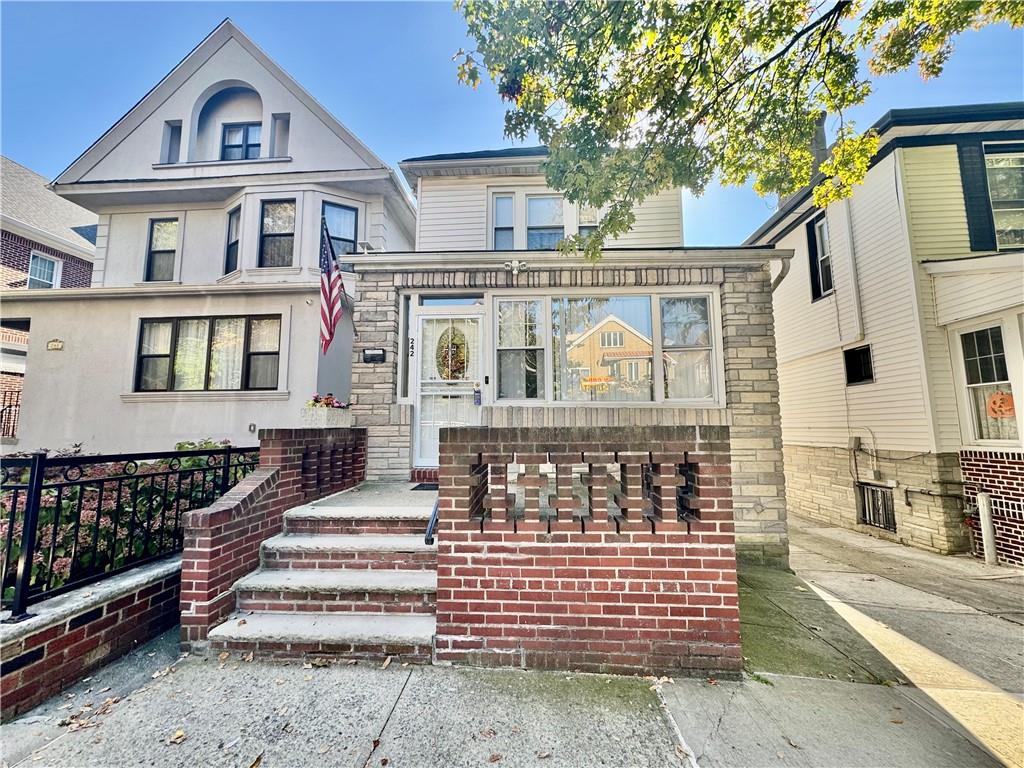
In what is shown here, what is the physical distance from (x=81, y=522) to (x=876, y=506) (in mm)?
11235

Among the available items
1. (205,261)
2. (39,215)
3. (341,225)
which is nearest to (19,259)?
(39,215)

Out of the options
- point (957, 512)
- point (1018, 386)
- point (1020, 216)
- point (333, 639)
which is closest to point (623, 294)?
point (333, 639)

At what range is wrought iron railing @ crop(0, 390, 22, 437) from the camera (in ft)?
36.8

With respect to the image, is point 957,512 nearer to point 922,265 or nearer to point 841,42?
point 922,265

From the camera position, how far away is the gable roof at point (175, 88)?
30.1 feet

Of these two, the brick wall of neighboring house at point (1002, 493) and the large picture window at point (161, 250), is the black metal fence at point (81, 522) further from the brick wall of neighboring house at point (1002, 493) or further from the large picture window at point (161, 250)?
the brick wall of neighboring house at point (1002, 493)

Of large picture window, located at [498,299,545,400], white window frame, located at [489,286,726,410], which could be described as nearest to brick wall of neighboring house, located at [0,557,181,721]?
white window frame, located at [489,286,726,410]

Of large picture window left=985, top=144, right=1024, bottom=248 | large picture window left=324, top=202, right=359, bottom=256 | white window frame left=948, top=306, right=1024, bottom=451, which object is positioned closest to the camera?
white window frame left=948, top=306, right=1024, bottom=451

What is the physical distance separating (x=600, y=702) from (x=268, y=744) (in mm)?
1731

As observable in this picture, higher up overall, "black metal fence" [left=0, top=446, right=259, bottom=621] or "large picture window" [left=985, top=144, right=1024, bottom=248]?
"large picture window" [left=985, top=144, right=1024, bottom=248]

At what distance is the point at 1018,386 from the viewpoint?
557 centimetres

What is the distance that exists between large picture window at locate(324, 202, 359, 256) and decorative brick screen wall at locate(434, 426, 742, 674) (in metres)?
7.67

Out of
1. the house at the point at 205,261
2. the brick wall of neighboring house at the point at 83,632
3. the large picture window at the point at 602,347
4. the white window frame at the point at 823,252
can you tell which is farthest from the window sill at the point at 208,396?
the white window frame at the point at 823,252

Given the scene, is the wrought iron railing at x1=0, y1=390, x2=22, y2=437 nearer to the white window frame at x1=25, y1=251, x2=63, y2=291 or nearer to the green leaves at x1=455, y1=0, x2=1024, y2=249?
the white window frame at x1=25, y1=251, x2=63, y2=291
